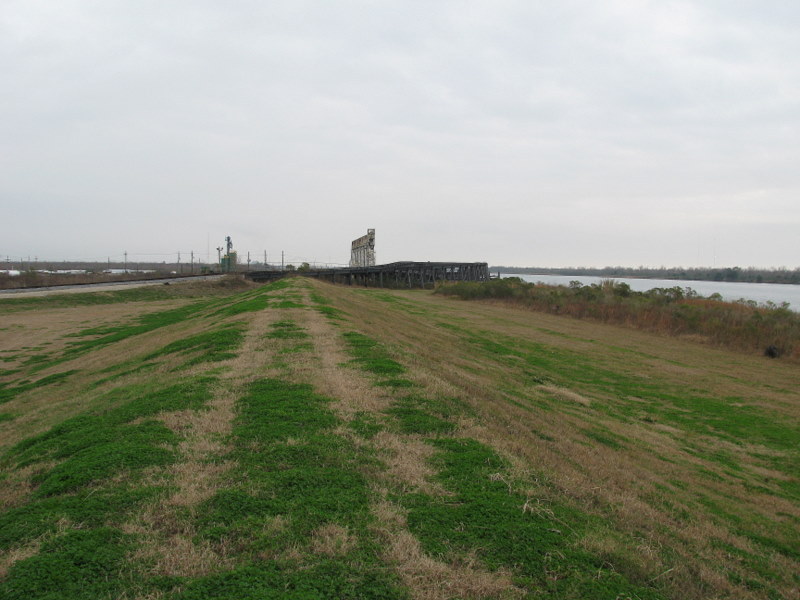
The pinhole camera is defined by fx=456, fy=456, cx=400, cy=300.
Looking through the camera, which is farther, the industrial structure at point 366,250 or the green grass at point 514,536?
the industrial structure at point 366,250

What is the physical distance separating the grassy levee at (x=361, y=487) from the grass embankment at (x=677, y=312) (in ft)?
44.8

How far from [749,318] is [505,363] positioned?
56.2 ft

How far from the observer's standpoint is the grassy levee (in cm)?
315

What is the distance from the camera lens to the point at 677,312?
1080 inches

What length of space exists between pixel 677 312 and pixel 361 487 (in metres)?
28.8

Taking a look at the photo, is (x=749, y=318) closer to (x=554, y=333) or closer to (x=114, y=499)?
(x=554, y=333)

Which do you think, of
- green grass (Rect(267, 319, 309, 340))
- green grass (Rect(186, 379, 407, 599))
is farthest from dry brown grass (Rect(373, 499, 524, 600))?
green grass (Rect(267, 319, 309, 340))

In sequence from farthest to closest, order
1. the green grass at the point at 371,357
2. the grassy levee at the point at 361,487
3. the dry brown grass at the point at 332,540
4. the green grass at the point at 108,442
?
1. the green grass at the point at 371,357
2. the green grass at the point at 108,442
3. the dry brown grass at the point at 332,540
4. the grassy levee at the point at 361,487

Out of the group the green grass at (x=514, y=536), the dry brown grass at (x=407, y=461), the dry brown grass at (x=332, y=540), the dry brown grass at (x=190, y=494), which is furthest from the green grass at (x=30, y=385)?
the green grass at (x=514, y=536)

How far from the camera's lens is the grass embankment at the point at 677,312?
2262 cm

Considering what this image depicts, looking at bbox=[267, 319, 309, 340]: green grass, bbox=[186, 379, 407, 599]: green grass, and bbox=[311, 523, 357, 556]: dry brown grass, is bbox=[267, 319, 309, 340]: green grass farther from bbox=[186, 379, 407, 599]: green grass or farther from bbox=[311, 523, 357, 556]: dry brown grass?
bbox=[311, 523, 357, 556]: dry brown grass

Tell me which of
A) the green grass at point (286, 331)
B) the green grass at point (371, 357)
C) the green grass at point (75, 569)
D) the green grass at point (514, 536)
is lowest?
the green grass at point (514, 536)

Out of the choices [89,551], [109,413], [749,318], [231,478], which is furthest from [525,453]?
[749,318]

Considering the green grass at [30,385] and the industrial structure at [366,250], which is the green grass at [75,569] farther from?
the industrial structure at [366,250]
